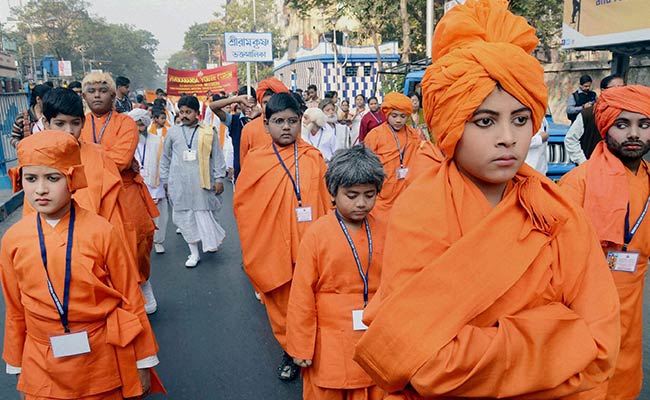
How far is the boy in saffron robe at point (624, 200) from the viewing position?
2.79 m

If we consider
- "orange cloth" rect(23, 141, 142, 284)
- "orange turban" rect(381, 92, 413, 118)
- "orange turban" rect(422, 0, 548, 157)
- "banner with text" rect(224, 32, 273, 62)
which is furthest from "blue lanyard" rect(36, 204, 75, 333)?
"banner with text" rect(224, 32, 273, 62)

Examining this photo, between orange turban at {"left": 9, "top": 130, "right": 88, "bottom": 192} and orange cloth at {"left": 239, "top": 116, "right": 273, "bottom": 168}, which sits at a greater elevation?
orange turban at {"left": 9, "top": 130, "right": 88, "bottom": 192}

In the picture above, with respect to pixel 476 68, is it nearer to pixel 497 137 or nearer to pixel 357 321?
pixel 497 137

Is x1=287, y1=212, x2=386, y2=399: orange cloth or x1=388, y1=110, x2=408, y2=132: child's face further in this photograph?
x1=388, y1=110, x2=408, y2=132: child's face

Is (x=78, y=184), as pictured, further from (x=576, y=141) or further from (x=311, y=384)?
(x=576, y=141)

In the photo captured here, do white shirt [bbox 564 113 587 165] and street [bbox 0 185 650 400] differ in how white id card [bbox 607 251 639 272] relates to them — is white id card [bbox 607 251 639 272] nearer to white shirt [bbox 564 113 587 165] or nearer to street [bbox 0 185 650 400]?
street [bbox 0 185 650 400]

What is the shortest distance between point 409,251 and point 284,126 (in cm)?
280

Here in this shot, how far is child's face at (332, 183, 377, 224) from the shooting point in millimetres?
3006

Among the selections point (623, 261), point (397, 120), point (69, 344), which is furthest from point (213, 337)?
point (397, 120)

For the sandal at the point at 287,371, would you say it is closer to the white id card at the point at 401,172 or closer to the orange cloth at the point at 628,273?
the orange cloth at the point at 628,273

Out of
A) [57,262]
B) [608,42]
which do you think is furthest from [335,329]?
[608,42]

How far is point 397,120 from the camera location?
7.58 metres

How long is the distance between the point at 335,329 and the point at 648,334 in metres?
3.24

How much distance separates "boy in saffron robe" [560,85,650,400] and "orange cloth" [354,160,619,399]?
1.32m
